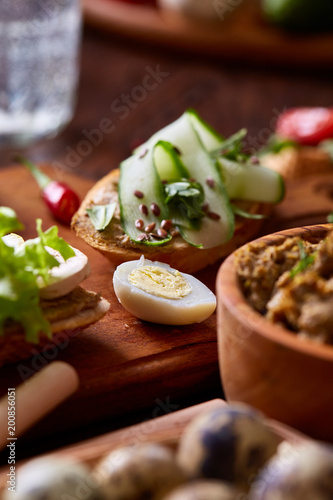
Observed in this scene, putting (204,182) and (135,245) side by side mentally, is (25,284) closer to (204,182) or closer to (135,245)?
(135,245)

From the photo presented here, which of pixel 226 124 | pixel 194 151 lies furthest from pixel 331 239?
pixel 226 124

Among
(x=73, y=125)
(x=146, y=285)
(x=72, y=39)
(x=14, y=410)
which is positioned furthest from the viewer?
(x=73, y=125)

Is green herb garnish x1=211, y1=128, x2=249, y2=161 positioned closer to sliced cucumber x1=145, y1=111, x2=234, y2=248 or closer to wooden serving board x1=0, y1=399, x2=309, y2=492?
sliced cucumber x1=145, y1=111, x2=234, y2=248

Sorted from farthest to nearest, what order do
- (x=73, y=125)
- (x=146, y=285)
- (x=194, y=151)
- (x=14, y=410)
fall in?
(x=73, y=125) → (x=194, y=151) → (x=146, y=285) → (x=14, y=410)

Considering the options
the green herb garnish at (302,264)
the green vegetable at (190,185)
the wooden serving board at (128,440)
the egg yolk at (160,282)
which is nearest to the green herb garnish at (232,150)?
the green vegetable at (190,185)

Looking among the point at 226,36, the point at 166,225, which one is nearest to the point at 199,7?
the point at 226,36

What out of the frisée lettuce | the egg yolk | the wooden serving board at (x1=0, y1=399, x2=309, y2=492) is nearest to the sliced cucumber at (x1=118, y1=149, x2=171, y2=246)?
the egg yolk

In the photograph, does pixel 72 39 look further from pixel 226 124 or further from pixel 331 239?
pixel 331 239
